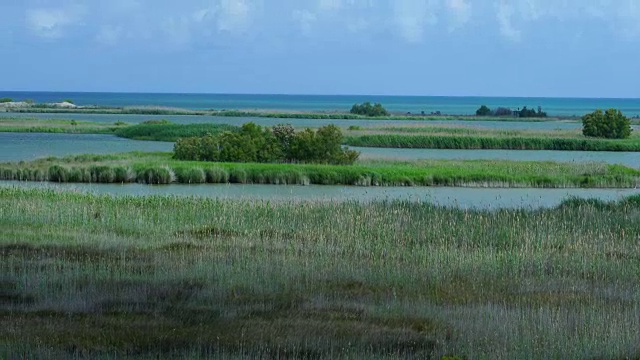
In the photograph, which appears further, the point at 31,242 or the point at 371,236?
the point at 371,236

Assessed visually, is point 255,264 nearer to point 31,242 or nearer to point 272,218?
point 31,242

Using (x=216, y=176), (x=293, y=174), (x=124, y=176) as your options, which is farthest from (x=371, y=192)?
(x=124, y=176)

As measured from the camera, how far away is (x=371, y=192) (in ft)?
107

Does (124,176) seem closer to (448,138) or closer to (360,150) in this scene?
(360,150)

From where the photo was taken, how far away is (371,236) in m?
18.0

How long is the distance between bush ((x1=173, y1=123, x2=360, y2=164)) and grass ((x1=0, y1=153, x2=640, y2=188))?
3.19 meters

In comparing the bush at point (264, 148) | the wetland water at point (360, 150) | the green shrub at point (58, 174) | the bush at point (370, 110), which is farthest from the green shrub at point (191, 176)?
the bush at point (370, 110)

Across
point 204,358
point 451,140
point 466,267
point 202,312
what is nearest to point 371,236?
point 466,267

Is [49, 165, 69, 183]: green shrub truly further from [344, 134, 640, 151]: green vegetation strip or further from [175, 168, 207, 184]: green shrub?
[344, 134, 640, 151]: green vegetation strip

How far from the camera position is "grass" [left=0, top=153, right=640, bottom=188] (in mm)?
35188

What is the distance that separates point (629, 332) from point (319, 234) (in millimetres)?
8412

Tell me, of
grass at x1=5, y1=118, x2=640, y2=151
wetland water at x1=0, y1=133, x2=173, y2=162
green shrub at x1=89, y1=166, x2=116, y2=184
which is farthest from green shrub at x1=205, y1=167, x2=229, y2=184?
grass at x1=5, y1=118, x2=640, y2=151

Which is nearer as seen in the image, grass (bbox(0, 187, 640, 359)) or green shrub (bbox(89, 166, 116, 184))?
grass (bbox(0, 187, 640, 359))

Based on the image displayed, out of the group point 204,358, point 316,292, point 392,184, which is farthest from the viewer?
point 392,184
